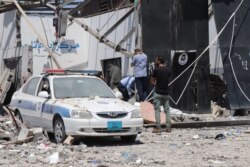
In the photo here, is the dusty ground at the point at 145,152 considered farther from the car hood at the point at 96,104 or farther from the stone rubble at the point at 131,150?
the car hood at the point at 96,104

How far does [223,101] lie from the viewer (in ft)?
62.8

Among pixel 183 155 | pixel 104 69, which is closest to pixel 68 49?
pixel 104 69

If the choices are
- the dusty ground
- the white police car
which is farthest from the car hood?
the dusty ground

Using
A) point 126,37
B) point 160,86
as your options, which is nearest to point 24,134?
point 160,86

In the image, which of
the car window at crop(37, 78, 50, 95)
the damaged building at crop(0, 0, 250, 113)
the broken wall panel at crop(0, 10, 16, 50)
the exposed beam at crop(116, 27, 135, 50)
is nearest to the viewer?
the car window at crop(37, 78, 50, 95)

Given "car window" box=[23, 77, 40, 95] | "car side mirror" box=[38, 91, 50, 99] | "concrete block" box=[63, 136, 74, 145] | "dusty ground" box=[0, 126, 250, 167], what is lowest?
"dusty ground" box=[0, 126, 250, 167]

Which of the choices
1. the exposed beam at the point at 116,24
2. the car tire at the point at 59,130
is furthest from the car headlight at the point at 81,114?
the exposed beam at the point at 116,24

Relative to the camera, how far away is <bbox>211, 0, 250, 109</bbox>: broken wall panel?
17453mm

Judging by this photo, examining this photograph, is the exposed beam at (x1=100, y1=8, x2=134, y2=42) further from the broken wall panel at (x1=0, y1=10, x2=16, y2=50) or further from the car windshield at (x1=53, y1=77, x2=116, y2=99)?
the car windshield at (x1=53, y1=77, x2=116, y2=99)

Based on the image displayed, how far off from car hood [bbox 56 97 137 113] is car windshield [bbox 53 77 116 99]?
0.41m

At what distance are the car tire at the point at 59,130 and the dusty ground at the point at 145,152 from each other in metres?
0.25

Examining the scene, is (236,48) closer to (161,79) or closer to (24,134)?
(161,79)

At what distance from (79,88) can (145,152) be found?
2935 mm

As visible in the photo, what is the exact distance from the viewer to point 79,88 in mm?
12266
